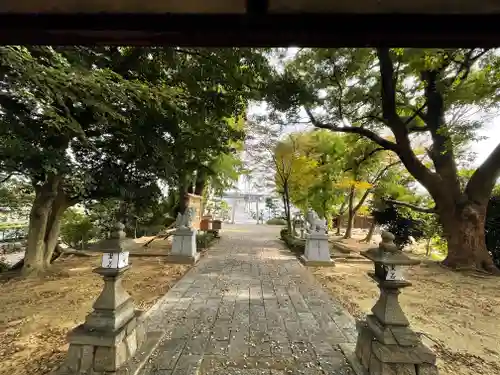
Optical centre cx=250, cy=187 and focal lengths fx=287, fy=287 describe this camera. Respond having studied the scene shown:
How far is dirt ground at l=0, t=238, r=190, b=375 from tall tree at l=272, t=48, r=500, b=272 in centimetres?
567

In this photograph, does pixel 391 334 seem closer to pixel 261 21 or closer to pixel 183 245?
pixel 261 21

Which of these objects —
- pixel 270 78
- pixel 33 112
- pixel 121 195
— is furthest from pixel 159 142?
pixel 270 78

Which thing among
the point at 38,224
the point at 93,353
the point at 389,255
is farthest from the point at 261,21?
the point at 38,224

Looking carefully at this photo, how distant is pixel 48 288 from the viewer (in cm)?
566

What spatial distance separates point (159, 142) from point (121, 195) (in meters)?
1.60

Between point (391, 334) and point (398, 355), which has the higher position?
point (391, 334)

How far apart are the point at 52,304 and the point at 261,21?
537 cm

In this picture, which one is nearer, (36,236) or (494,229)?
(36,236)

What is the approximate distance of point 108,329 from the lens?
2.72 meters

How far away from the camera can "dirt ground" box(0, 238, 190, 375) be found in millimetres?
3057

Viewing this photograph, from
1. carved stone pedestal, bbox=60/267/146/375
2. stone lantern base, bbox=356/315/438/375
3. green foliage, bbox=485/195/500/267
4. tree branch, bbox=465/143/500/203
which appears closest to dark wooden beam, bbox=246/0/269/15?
carved stone pedestal, bbox=60/267/146/375

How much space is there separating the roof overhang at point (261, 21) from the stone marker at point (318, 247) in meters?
7.25

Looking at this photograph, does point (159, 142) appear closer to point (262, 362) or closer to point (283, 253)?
point (262, 362)

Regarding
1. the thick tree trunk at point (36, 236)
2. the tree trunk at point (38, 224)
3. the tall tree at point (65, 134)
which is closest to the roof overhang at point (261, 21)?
the tall tree at point (65, 134)
